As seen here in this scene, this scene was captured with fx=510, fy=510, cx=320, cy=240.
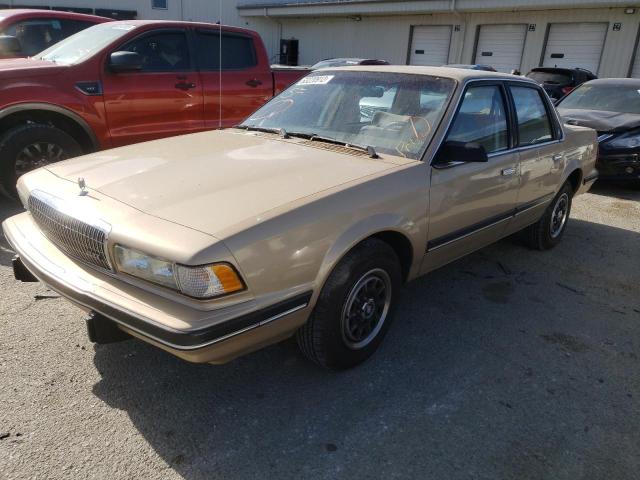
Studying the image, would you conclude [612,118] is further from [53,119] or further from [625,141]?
[53,119]

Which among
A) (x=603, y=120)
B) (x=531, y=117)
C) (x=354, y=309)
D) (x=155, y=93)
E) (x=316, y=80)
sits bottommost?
(x=354, y=309)

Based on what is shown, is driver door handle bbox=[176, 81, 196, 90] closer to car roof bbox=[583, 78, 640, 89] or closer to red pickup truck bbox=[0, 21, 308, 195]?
red pickup truck bbox=[0, 21, 308, 195]

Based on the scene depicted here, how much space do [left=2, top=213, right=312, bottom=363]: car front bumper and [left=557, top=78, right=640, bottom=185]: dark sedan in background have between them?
21.4 ft

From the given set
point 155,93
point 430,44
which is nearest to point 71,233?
point 155,93

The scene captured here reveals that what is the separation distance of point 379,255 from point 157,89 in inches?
147

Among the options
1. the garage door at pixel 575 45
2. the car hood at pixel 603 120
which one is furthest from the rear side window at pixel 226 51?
the garage door at pixel 575 45

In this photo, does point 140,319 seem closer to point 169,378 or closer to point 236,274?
point 236,274

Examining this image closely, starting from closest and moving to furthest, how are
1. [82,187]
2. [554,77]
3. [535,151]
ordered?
1. [82,187]
2. [535,151]
3. [554,77]

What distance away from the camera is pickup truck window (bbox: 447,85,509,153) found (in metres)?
3.29

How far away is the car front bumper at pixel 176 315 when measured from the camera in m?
2.00

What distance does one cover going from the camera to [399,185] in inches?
108

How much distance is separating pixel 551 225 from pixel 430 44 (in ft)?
51.4

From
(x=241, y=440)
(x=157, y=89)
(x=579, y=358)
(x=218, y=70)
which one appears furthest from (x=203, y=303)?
(x=218, y=70)

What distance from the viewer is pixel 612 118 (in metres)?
7.64
